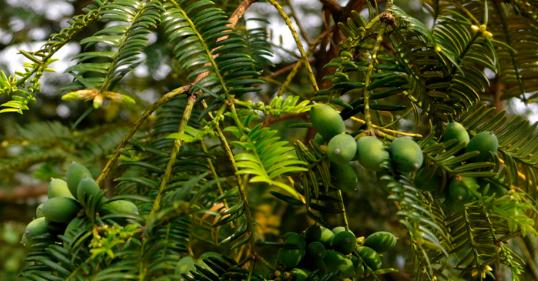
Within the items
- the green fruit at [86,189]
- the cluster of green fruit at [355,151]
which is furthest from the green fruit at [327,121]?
the green fruit at [86,189]

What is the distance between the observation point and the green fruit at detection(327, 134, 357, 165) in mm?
597

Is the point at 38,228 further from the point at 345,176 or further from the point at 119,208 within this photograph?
the point at 345,176

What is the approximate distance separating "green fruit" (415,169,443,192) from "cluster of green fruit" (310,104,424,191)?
0.08 feet

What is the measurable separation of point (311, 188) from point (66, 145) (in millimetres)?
1042

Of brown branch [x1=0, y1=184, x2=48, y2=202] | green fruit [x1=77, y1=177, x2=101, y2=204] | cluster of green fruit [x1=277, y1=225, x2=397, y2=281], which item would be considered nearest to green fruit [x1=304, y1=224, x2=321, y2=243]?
cluster of green fruit [x1=277, y1=225, x2=397, y2=281]

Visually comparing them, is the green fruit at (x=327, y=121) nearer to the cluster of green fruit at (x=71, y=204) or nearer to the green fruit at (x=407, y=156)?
the green fruit at (x=407, y=156)

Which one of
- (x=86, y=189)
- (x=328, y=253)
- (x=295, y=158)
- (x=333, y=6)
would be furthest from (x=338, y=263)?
(x=333, y=6)

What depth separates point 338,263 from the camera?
70 cm

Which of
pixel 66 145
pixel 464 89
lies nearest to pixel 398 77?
pixel 464 89

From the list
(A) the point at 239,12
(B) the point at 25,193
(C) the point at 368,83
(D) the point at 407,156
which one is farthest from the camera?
(B) the point at 25,193

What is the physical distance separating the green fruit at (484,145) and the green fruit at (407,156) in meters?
0.08

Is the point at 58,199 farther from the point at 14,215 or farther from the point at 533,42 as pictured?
the point at 14,215

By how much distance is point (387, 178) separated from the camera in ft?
1.93

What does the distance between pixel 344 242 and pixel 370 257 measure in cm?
5
